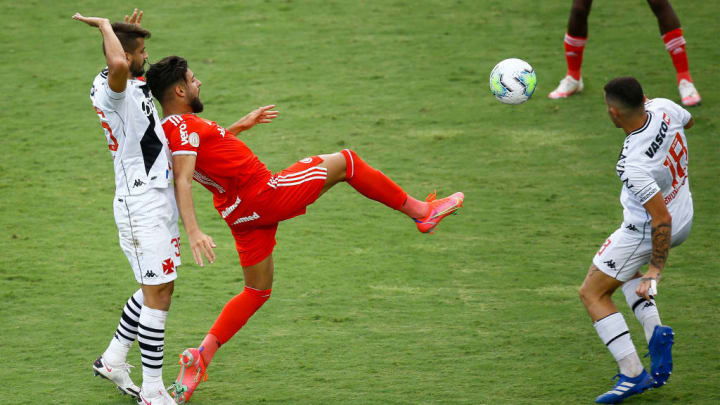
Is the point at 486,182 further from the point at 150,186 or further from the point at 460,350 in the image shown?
the point at 150,186

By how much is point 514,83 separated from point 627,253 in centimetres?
188

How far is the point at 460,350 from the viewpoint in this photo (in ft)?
19.0

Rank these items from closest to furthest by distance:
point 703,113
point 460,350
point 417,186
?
point 460,350
point 417,186
point 703,113

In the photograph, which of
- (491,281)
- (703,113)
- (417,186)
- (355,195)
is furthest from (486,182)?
(703,113)

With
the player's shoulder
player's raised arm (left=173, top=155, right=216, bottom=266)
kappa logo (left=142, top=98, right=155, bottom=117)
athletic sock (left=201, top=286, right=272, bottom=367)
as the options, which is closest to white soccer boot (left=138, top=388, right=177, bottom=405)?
athletic sock (left=201, top=286, right=272, bottom=367)

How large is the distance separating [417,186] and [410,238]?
3.37 feet

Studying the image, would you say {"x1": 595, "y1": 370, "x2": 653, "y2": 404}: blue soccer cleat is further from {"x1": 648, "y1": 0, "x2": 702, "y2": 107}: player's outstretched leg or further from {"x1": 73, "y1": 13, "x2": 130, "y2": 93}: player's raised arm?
{"x1": 648, "y1": 0, "x2": 702, "y2": 107}: player's outstretched leg

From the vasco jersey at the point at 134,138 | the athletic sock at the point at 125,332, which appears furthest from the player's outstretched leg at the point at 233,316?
the vasco jersey at the point at 134,138

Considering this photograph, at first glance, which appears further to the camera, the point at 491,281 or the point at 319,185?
the point at 491,281

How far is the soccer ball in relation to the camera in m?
6.53

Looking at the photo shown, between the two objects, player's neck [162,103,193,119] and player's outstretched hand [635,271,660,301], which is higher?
player's neck [162,103,193,119]

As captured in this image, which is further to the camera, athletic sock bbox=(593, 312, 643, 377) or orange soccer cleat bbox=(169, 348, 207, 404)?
orange soccer cleat bbox=(169, 348, 207, 404)

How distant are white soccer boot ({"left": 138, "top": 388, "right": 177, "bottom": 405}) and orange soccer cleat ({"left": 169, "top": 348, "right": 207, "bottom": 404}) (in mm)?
122

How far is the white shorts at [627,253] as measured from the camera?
5113mm
